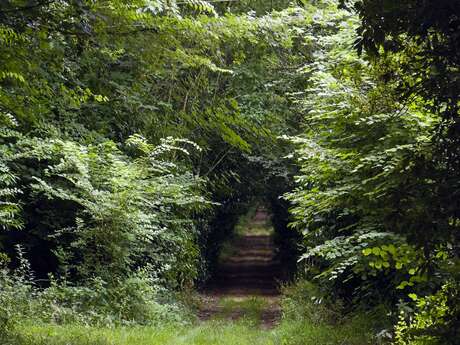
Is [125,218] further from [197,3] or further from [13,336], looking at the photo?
[13,336]

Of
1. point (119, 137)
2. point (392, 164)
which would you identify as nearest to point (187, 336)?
point (392, 164)

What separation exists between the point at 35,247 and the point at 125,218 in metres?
2.62

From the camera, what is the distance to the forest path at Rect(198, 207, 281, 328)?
1925 centimetres

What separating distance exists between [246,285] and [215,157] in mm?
7169

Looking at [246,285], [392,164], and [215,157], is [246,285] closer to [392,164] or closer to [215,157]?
[215,157]

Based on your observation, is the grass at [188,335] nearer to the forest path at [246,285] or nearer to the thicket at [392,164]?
the thicket at [392,164]

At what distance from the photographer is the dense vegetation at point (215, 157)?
5746 millimetres

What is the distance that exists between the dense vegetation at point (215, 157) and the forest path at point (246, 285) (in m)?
1.12

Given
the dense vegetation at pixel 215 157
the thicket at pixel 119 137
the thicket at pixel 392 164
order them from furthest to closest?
the thicket at pixel 119 137
the dense vegetation at pixel 215 157
the thicket at pixel 392 164

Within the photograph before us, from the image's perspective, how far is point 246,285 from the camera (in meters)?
27.1

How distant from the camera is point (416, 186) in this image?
18.2 feet

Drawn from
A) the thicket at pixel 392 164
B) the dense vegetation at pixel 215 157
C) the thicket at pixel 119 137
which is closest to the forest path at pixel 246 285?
the dense vegetation at pixel 215 157

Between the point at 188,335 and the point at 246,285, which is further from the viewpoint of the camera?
the point at 246,285

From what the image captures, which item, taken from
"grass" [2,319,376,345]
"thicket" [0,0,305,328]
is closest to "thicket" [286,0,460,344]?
"grass" [2,319,376,345]
